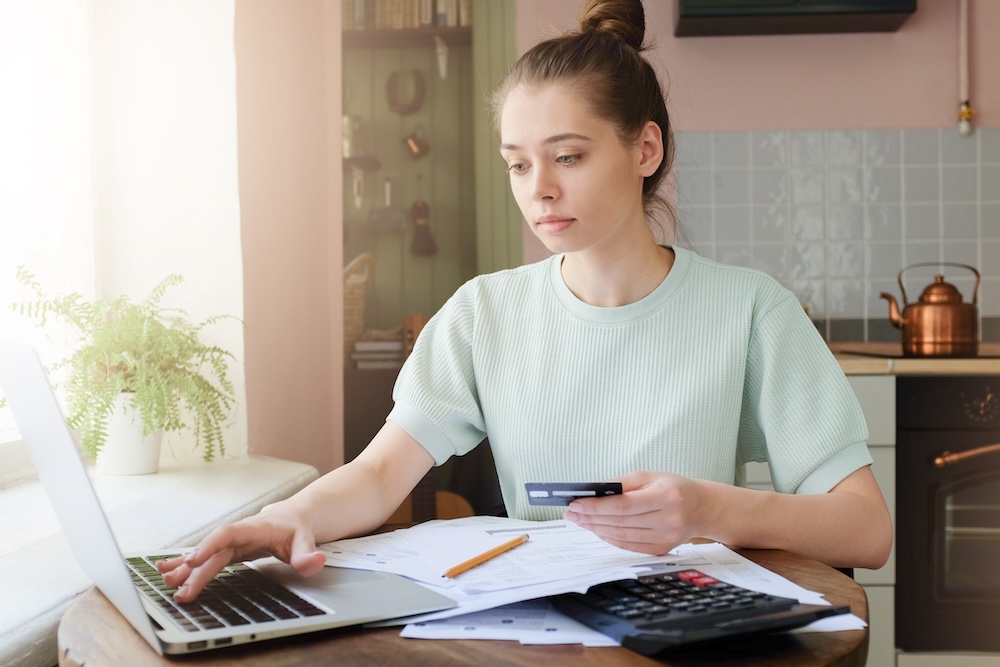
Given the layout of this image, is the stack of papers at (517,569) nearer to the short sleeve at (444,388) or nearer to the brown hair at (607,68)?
the short sleeve at (444,388)

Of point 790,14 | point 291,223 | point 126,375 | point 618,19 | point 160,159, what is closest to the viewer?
point 618,19

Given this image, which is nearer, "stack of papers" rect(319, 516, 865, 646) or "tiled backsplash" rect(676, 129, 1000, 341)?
"stack of papers" rect(319, 516, 865, 646)

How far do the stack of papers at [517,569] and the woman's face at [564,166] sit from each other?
15.3 inches

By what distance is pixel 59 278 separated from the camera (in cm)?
Result: 171

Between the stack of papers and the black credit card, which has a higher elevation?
the black credit card

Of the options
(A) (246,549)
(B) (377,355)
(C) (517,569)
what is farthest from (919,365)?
(A) (246,549)

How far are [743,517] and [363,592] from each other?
0.39 metres

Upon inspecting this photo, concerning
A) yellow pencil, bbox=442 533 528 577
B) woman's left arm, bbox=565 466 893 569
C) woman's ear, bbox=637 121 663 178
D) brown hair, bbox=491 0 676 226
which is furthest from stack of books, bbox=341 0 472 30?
yellow pencil, bbox=442 533 528 577

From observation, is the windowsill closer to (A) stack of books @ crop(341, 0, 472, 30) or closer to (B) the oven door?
(B) the oven door

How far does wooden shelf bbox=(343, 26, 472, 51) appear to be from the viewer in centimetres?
396

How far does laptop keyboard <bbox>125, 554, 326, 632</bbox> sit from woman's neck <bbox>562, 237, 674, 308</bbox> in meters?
0.67

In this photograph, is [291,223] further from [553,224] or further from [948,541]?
[948,541]

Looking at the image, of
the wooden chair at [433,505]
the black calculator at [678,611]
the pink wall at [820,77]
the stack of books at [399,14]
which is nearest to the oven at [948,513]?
the pink wall at [820,77]

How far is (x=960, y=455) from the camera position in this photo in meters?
2.40
